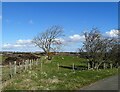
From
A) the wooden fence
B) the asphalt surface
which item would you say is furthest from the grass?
the wooden fence

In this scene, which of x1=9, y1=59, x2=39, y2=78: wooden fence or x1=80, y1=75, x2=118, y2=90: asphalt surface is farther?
x1=9, y1=59, x2=39, y2=78: wooden fence

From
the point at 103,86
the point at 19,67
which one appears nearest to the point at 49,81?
the point at 103,86

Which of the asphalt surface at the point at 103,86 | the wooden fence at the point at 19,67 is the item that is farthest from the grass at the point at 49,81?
the wooden fence at the point at 19,67

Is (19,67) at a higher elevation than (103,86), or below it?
higher

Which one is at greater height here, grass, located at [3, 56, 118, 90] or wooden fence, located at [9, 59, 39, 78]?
wooden fence, located at [9, 59, 39, 78]

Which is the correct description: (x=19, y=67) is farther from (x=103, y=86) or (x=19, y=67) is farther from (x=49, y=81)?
(x=103, y=86)

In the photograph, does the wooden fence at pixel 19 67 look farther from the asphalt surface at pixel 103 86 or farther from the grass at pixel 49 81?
the asphalt surface at pixel 103 86

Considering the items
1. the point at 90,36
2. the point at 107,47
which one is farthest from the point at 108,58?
the point at 90,36

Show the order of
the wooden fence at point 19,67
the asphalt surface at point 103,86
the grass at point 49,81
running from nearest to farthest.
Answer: the grass at point 49,81 → the asphalt surface at point 103,86 → the wooden fence at point 19,67

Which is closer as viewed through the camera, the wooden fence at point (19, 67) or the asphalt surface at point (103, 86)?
the asphalt surface at point (103, 86)

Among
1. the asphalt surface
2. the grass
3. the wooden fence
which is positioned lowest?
the asphalt surface

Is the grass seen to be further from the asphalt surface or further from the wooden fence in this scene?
the wooden fence

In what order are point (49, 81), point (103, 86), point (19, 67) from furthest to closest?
point (19, 67)
point (49, 81)
point (103, 86)

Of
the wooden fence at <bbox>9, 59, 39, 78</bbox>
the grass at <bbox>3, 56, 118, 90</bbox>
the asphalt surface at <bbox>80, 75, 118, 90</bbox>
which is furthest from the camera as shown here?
the wooden fence at <bbox>9, 59, 39, 78</bbox>
